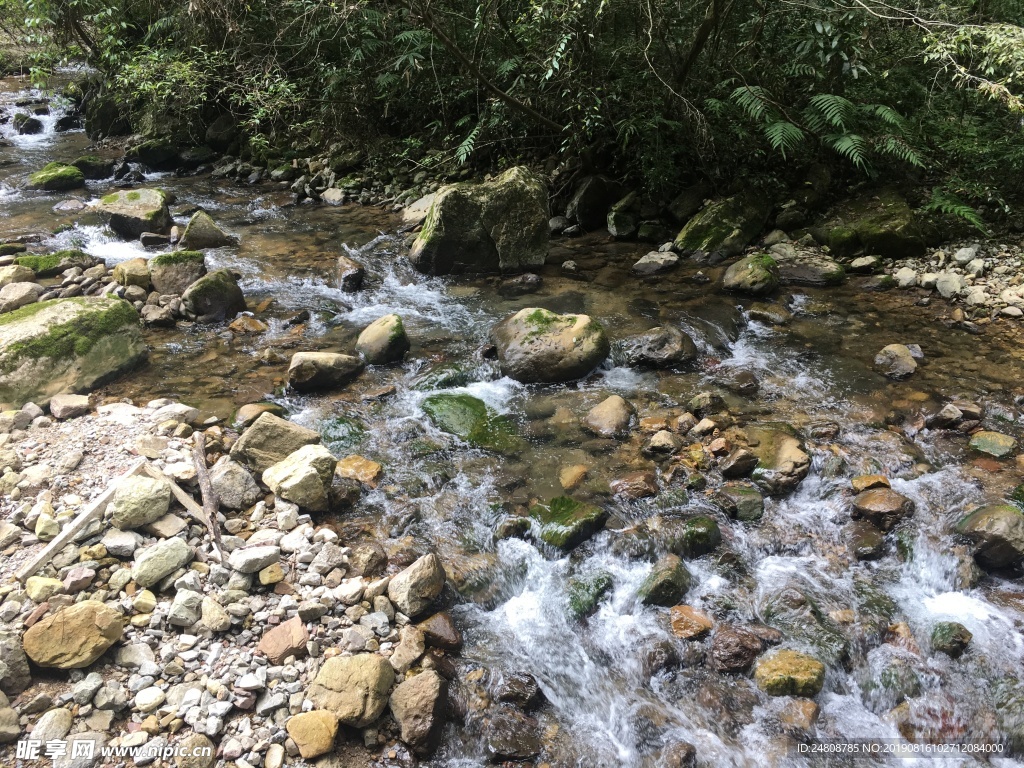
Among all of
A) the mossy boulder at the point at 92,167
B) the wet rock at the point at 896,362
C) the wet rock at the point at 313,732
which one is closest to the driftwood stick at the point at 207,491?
the wet rock at the point at 313,732

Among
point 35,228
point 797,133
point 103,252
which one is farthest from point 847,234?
point 35,228

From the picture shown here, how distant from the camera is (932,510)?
157 inches

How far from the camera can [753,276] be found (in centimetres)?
666

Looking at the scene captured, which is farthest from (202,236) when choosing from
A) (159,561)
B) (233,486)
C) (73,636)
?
(73,636)

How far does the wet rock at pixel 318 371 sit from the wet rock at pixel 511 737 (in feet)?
10.5

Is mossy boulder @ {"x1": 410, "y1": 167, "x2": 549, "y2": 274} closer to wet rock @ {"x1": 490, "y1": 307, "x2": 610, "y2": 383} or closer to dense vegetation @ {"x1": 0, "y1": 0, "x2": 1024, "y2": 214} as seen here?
dense vegetation @ {"x1": 0, "y1": 0, "x2": 1024, "y2": 214}

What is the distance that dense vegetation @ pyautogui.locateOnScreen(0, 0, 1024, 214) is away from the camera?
21.5ft

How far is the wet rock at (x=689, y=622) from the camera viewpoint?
11.1 ft

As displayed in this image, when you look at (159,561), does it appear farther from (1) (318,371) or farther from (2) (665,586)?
(2) (665,586)

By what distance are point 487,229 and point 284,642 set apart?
546 centimetres

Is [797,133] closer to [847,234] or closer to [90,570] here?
[847,234]

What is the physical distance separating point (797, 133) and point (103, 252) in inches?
330

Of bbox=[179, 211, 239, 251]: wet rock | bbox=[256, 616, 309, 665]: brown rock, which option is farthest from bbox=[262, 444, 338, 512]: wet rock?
bbox=[179, 211, 239, 251]: wet rock

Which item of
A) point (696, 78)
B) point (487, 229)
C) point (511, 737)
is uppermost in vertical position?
point (696, 78)
